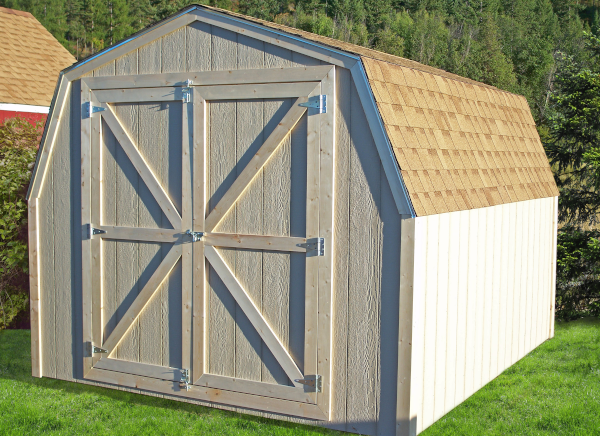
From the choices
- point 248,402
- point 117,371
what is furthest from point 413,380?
point 117,371

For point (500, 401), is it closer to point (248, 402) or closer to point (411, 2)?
point (248, 402)

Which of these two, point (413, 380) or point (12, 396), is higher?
point (413, 380)

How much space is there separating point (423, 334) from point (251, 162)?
6.27 feet

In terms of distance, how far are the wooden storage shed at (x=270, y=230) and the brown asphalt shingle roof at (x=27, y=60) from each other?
685cm

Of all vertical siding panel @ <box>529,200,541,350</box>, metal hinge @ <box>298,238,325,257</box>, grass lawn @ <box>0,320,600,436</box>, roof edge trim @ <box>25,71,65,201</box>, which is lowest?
grass lawn @ <box>0,320,600,436</box>

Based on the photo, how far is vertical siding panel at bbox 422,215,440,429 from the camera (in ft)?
16.8

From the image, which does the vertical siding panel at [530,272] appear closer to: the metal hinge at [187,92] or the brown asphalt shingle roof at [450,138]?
the brown asphalt shingle roof at [450,138]

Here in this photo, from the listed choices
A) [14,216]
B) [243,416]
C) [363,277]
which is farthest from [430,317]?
[14,216]

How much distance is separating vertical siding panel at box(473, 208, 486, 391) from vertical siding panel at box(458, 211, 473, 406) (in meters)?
0.24

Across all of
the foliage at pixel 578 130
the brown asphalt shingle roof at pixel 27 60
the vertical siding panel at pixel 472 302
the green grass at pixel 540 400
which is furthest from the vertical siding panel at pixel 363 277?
the brown asphalt shingle roof at pixel 27 60

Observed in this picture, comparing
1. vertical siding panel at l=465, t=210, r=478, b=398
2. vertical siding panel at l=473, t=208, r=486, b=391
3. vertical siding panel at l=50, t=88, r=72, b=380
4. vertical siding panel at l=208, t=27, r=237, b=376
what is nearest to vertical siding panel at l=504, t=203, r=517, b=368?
vertical siding panel at l=473, t=208, r=486, b=391

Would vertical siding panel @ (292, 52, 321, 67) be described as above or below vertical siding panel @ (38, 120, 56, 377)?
above

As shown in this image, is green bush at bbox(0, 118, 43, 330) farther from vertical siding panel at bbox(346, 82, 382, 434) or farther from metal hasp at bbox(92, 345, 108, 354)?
vertical siding panel at bbox(346, 82, 382, 434)

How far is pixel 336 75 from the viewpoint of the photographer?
17.0 ft
